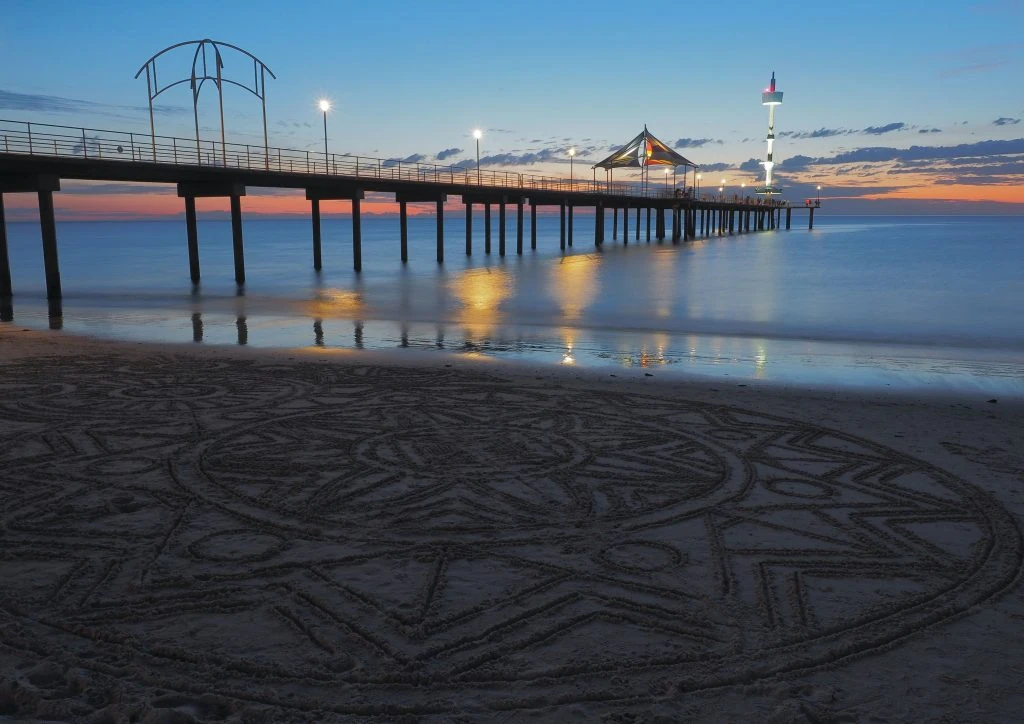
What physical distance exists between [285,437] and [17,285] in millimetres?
33662

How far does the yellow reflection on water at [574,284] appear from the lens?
997 inches

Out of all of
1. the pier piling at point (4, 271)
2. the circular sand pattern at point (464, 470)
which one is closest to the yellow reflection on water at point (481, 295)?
the circular sand pattern at point (464, 470)

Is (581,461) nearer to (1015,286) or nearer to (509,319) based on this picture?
(509,319)

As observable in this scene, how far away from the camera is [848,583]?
453 cm

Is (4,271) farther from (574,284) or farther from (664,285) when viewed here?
(664,285)

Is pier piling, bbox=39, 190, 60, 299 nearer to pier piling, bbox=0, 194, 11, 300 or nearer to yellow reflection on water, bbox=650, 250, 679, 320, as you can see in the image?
pier piling, bbox=0, 194, 11, 300

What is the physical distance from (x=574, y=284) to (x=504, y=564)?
29512mm

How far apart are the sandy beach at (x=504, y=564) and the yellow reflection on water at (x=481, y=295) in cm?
1062

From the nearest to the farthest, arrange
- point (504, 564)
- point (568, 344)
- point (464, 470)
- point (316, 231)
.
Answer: point (504, 564)
point (464, 470)
point (568, 344)
point (316, 231)

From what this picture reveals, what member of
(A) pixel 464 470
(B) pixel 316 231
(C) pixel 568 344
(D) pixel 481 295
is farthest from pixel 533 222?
(A) pixel 464 470

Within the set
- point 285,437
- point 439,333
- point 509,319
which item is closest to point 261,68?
point 509,319

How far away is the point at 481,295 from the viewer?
94.9 ft

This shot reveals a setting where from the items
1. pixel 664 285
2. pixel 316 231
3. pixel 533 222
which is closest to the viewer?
pixel 664 285

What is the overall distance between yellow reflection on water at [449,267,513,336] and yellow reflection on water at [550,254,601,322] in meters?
2.02
